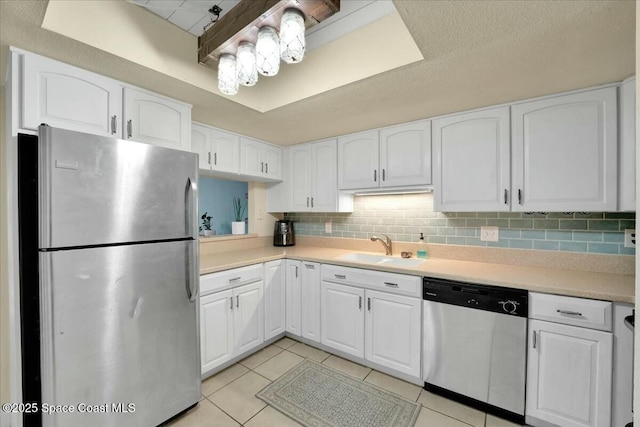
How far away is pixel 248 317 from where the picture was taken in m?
2.34

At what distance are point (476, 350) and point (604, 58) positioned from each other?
1.75 meters

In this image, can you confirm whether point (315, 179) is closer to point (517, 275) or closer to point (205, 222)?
point (205, 222)

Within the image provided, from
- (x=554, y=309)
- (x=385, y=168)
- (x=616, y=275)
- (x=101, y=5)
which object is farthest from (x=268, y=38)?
(x=616, y=275)

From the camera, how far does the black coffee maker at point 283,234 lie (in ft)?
10.5

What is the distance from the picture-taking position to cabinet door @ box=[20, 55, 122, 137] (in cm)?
130

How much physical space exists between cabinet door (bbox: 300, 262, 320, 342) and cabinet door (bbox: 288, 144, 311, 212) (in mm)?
742

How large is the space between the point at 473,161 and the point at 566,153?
0.52 m

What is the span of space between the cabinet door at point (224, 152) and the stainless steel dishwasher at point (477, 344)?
6.45ft

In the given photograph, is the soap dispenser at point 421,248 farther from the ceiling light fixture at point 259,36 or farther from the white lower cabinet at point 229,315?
the ceiling light fixture at point 259,36

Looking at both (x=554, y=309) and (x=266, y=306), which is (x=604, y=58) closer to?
(x=554, y=309)

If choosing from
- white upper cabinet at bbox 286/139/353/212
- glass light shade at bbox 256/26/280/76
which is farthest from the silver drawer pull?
glass light shade at bbox 256/26/280/76

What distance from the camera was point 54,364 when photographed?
120cm

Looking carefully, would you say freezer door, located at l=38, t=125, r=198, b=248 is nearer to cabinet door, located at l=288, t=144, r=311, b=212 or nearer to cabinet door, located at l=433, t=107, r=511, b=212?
cabinet door, located at l=288, t=144, r=311, b=212

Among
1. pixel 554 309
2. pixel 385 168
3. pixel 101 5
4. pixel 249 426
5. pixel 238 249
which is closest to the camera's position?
pixel 101 5
